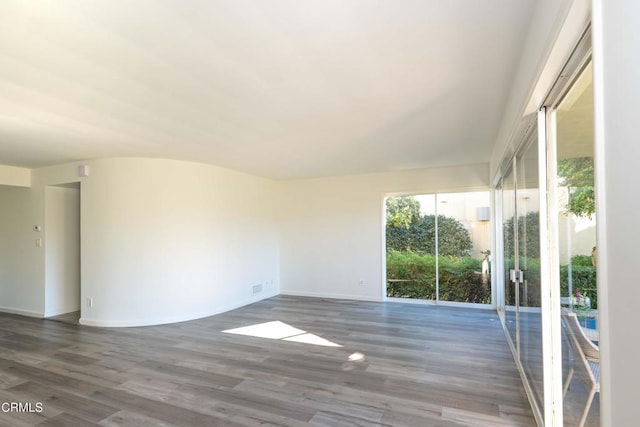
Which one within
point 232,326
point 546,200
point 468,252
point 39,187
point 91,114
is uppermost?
point 91,114

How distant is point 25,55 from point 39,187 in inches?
181

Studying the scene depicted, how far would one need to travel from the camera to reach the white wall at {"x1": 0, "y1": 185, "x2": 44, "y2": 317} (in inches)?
217

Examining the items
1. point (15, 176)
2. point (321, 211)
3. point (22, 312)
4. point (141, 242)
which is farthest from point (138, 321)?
point (321, 211)

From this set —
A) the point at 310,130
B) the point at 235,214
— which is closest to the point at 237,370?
the point at 310,130

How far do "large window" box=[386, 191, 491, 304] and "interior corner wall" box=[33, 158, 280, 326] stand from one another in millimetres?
3383

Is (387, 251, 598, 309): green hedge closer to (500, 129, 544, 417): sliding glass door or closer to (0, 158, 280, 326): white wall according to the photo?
(500, 129, 544, 417): sliding glass door

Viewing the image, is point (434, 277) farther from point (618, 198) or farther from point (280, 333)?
point (618, 198)

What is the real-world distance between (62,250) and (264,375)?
15.6ft

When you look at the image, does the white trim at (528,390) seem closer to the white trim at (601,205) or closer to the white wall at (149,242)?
the white trim at (601,205)

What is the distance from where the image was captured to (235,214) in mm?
6117

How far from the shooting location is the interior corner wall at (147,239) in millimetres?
4902

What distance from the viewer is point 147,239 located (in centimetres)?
496

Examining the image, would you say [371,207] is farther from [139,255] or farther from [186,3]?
[186,3]

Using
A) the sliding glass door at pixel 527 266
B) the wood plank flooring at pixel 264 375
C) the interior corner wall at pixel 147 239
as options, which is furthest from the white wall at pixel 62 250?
the sliding glass door at pixel 527 266
